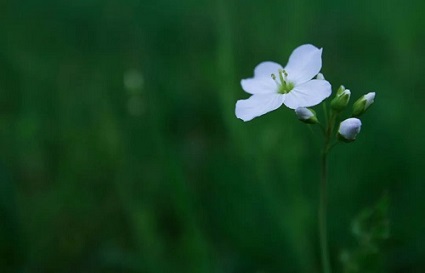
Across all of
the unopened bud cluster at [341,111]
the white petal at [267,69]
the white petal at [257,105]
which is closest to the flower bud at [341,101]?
the unopened bud cluster at [341,111]

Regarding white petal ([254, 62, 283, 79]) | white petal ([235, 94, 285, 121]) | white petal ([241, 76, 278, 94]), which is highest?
white petal ([254, 62, 283, 79])

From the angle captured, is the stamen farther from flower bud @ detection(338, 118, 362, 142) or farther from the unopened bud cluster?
flower bud @ detection(338, 118, 362, 142)

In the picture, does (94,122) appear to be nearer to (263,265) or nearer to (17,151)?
(17,151)

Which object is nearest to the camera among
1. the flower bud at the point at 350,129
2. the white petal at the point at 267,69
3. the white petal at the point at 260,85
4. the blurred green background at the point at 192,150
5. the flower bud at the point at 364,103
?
the flower bud at the point at 350,129

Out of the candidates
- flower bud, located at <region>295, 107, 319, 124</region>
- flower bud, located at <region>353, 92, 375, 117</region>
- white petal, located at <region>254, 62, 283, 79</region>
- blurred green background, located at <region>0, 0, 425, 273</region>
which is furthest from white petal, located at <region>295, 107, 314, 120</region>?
blurred green background, located at <region>0, 0, 425, 273</region>

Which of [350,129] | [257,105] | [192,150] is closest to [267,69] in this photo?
[257,105]

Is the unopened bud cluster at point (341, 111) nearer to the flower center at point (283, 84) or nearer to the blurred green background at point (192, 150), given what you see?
the flower center at point (283, 84)

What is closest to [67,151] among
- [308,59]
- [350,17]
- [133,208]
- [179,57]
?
[133,208]
